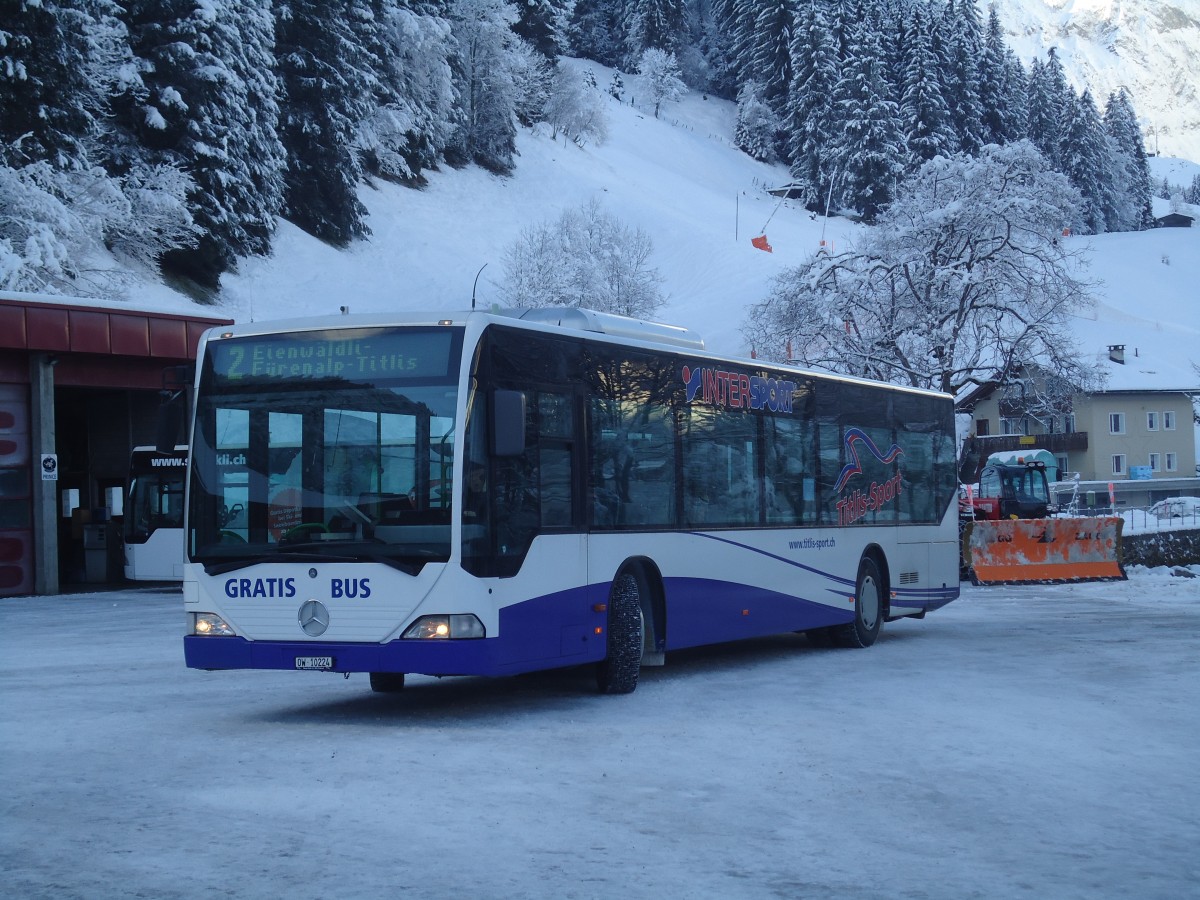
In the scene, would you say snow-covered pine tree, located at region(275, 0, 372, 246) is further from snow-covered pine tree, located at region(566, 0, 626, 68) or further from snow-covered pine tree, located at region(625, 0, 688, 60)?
snow-covered pine tree, located at region(566, 0, 626, 68)

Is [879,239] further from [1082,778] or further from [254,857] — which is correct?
[254,857]

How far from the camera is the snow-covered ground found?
6238 mm

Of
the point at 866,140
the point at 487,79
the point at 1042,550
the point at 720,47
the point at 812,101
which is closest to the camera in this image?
the point at 1042,550

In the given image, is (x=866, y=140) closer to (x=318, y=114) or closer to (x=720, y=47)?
(x=720, y=47)

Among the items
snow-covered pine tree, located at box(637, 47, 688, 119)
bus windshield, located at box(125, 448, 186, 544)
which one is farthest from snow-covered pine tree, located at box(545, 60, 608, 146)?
bus windshield, located at box(125, 448, 186, 544)

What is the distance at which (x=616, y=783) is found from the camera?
8281 millimetres

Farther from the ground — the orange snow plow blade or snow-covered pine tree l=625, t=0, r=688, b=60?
snow-covered pine tree l=625, t=0, r=688, b=60

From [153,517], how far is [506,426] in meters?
22.3

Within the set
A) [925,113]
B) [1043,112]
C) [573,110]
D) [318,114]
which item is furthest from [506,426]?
[1043,112]

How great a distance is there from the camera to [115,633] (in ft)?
64.8

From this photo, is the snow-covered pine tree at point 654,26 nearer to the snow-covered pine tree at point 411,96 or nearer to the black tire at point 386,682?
the snow-covered pine tree at point 411,96

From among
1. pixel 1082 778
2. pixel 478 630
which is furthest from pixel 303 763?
pixel 1082 778

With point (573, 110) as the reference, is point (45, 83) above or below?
below

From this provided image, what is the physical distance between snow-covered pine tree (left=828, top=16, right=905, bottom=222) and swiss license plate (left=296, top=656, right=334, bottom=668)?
383 ft
